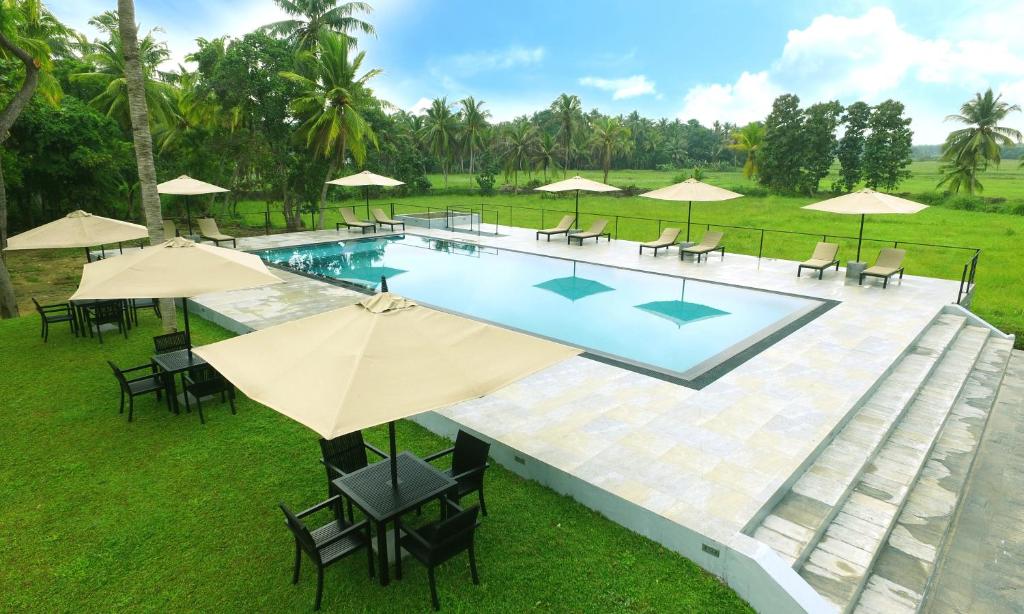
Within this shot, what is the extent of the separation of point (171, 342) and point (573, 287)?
30.1ft

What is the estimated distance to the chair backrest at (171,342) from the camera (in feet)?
25.4

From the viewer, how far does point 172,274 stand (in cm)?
659

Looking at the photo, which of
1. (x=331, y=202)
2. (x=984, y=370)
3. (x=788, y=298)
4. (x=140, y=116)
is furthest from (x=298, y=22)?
(x=984, y=370)

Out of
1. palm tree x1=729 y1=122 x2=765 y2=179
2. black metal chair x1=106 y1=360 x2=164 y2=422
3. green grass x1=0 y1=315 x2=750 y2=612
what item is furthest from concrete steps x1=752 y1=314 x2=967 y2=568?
palm tree x1=729 y1=122 x2=765 y2=179

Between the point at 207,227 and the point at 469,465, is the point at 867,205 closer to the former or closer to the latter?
the point at 469,465

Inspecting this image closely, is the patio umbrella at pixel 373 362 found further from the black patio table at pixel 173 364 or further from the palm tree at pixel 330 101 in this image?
the palm tree at pixel 330 101

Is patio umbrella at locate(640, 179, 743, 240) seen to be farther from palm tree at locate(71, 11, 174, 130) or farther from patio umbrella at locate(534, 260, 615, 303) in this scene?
palm tree at locate(71, 11, 174, 130)

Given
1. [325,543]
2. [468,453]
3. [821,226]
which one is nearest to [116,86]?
[468,453]

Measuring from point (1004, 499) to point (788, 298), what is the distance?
671 cm

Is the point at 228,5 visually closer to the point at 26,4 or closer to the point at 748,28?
the point at 26,4

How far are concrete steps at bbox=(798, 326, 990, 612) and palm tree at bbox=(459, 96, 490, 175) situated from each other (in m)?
48.2

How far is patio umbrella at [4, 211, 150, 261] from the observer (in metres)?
9.18

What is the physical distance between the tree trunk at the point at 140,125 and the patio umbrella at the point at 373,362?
5905 millimetres

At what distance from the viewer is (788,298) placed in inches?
497
